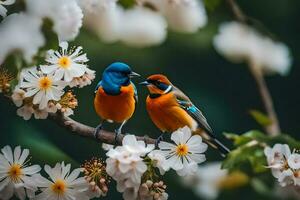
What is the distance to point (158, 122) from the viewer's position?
3.25 ft

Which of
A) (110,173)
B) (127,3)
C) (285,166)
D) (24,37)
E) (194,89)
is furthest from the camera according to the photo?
(194,89)

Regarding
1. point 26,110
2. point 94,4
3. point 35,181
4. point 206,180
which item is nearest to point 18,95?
point 26,110

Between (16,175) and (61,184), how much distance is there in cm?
7

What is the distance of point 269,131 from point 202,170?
156 millimetres

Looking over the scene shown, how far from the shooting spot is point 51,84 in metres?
0.88

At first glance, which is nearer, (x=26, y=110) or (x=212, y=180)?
(x=26, y=110)

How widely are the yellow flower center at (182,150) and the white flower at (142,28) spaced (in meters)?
0.33

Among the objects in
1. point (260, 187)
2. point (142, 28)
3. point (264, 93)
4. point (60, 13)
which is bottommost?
point (260, 187)

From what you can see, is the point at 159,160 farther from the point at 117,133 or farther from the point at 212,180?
the point at 212,180

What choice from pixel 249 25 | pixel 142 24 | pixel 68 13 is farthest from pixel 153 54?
pixel 68 13

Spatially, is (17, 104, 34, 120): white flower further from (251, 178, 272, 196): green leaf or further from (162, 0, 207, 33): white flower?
(251, 178, 272, 196): green leaf

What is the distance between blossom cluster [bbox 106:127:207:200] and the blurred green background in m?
0.13

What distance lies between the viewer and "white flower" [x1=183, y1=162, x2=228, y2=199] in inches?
47.0

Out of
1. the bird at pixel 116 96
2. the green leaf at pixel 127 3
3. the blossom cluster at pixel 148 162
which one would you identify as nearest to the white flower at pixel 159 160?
the blossom cluster at pixel 148 162
